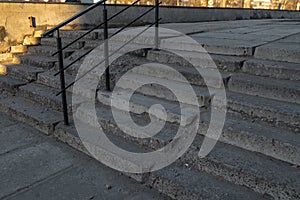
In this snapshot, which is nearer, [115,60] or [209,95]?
[209,95]

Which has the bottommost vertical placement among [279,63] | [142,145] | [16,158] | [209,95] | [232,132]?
[16,158]

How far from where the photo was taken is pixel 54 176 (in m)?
2.20

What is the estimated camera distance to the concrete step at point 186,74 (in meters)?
2.73

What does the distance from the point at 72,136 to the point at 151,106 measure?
807 millimetres

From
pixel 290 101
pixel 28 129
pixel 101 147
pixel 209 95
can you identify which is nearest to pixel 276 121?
pixel 290 101

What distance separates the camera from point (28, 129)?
3029 mm

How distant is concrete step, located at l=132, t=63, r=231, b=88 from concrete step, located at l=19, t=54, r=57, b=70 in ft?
4.71

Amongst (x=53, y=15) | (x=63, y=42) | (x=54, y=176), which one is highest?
(x=53, y=15)

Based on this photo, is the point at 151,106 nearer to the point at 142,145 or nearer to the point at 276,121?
the point at 142,145

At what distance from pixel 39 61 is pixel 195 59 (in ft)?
7.85

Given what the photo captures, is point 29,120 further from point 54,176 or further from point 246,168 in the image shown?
point 246,168

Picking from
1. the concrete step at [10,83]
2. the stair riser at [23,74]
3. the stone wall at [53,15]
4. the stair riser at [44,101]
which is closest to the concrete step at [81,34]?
the stone wall at [53,15]

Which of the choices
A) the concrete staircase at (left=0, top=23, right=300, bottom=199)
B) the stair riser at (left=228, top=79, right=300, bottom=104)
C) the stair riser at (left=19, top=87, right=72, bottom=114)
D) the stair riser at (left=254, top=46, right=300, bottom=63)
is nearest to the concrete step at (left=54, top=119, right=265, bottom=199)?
the concrete staircase at (left=0, top=23, right=300, bottom=199)

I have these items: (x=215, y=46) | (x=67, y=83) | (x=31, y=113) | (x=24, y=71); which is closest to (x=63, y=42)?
(x=24, y=71)
